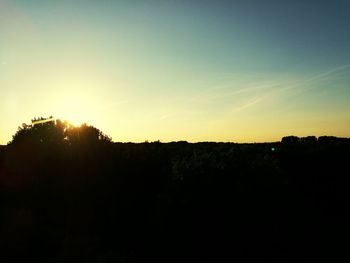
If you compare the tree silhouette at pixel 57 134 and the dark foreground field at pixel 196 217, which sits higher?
the tree silhouette at pixel 57 134

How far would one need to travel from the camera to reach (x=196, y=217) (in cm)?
1812

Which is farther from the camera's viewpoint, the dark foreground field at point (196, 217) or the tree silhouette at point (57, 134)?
the tree silhouette at point (57, 134)

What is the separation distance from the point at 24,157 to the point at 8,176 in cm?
236

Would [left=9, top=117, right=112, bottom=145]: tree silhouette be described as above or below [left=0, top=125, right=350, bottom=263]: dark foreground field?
above

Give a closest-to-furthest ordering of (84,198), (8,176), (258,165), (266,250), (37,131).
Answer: (266,250)
(258,165)
(84,198)
(8,176)
(37,131)

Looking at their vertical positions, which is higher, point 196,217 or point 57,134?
point 57,134

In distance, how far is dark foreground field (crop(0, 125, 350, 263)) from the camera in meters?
17.2

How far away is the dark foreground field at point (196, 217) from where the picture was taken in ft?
56.5

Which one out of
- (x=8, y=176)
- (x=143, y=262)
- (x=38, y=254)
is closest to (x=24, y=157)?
(x=8, y=176)

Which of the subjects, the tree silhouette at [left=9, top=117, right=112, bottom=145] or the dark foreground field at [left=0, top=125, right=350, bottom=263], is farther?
the tree silhouette at [left=9, top=117, right=112, bottom=145]

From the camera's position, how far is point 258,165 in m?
18.9

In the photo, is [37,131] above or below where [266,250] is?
above

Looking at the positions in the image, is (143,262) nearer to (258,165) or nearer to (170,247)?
(170,247)

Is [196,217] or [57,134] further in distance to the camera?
[57,134]
